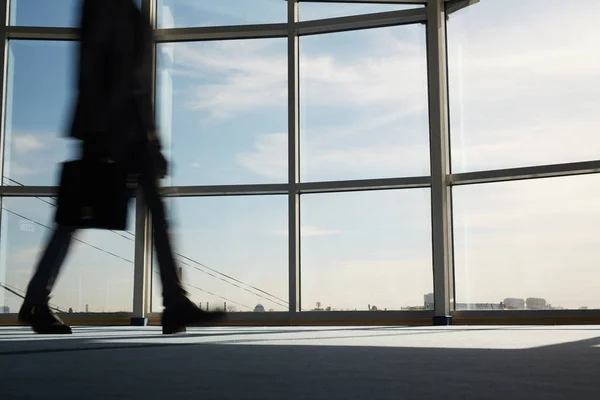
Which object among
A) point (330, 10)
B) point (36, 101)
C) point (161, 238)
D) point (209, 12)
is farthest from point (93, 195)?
point (36, 101)

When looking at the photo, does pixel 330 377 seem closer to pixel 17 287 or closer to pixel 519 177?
pixel 519 177

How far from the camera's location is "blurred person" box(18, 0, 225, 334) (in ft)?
9.68

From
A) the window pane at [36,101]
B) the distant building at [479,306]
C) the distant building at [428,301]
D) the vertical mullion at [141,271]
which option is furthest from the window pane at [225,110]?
the distant building at [479,306]

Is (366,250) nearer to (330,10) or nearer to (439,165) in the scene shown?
(439,165)

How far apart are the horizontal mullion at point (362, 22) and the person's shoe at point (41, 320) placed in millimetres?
3820

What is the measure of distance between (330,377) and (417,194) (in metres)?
4.69

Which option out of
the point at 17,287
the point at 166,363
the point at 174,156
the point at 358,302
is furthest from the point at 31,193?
the point at 166,363

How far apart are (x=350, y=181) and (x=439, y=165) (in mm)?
706

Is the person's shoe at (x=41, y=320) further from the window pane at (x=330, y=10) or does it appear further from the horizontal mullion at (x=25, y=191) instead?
the window pane at (x=330, y=10)

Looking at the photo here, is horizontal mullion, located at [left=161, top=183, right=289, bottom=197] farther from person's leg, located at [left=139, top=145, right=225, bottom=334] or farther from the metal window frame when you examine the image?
person's leg, located at [left=139, top=145, right=225, bottom=334]

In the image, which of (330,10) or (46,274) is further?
(330,10)

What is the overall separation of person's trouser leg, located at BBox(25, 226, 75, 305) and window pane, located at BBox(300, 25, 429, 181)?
334 centimetres

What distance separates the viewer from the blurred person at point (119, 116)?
2950mm

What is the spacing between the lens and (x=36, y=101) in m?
6.89
